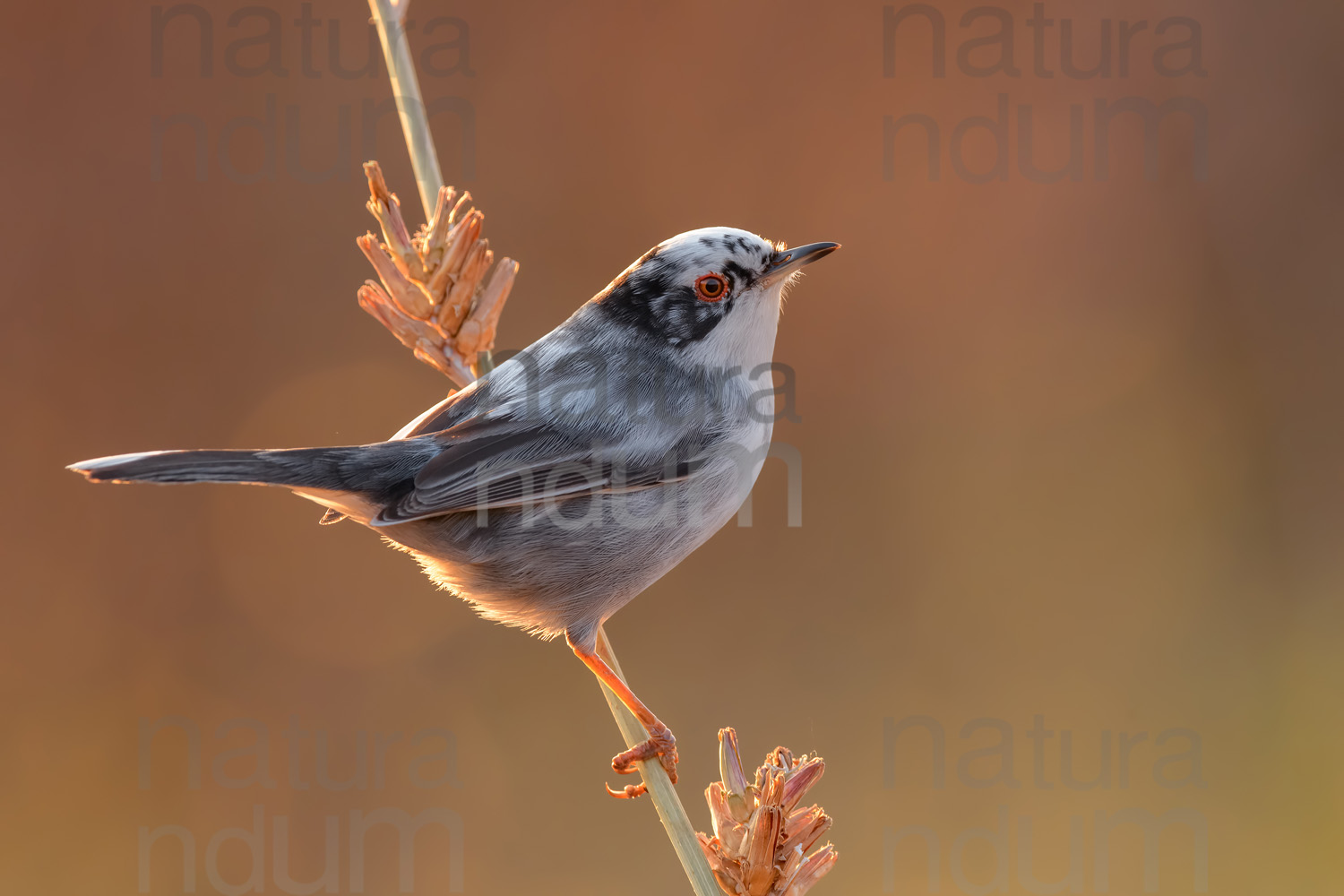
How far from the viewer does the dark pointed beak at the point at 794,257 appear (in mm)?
2549

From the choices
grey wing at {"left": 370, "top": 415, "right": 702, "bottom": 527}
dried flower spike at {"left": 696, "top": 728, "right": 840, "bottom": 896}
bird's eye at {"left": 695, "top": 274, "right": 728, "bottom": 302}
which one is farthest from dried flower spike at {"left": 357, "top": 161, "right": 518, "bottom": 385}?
dried flower spike at {"left": 696, "top": 728, "right": 840, "bottom": 896}

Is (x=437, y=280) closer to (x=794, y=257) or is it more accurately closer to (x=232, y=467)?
(x=232, y=467)

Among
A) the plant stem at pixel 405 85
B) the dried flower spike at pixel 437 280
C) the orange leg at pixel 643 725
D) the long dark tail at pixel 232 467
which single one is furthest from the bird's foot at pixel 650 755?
the plant stem at pixel 405 85

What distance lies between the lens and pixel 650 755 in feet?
7.93

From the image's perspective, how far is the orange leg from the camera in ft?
7.97

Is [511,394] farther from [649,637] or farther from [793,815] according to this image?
[649,637]

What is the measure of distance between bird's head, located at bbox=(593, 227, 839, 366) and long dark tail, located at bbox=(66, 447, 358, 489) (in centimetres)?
92

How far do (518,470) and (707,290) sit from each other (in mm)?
750

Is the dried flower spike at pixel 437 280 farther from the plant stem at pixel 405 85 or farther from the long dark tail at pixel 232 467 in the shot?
the long dark tail at pixel 232 467

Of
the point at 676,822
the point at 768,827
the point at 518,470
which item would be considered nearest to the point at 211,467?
the point at 518,470

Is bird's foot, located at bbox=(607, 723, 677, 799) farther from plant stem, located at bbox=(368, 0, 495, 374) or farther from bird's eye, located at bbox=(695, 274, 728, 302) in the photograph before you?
plant stem, located at bbox=(368, 0, 495, 374)

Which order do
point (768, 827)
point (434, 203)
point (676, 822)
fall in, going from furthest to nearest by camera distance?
point (434, 203), point (676, 822), point (768, 827)

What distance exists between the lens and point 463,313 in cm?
245

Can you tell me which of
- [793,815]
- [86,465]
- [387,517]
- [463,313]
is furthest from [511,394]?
[793,815]
